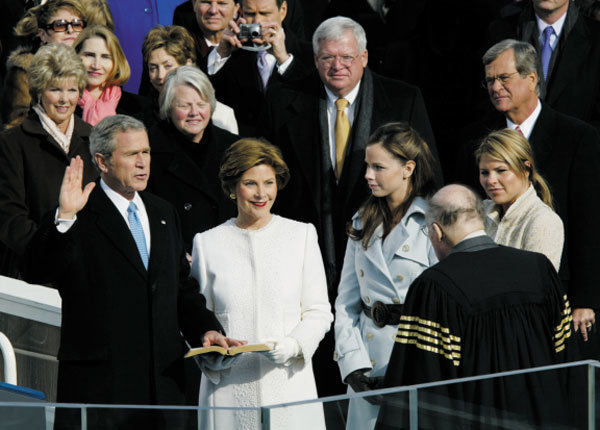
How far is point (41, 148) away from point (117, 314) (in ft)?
5.57

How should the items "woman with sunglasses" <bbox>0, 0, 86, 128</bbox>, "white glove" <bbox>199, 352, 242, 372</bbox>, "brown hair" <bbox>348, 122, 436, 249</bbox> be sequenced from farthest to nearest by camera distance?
"woman with sunglasses" <bbox>0, 0, 86, 128</bbox>, "brown hair" <bbox>348, 122, 436, 249</bbox>, "white glove" <bbox>199, 352, 242, 372</bbox>

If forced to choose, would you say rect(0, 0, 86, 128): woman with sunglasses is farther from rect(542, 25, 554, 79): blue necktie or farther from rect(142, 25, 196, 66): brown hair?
rect(542, 25, 554, 79): blue necktie

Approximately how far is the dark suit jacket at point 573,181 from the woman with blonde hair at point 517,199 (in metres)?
0.50

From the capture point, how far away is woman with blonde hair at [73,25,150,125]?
7.41m

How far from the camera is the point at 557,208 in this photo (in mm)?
6172

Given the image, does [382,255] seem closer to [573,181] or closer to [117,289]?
[117,289]

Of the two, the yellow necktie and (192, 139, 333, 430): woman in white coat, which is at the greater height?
the yellow necktie

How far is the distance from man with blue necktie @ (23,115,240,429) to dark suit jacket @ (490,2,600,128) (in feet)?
9.59

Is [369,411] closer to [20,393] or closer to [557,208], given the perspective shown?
[20,393]

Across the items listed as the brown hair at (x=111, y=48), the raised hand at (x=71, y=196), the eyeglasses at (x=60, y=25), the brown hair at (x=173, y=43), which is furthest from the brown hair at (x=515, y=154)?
Result: the eyeglasses at (x=60, y=25)

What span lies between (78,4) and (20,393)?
4.28 metres

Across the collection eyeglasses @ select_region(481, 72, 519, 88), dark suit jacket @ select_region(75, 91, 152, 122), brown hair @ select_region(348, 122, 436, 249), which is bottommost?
brown hair @ select_region(348, 122, 436, 249)

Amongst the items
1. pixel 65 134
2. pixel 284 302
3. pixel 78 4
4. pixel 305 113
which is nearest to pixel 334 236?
pixel 305 113

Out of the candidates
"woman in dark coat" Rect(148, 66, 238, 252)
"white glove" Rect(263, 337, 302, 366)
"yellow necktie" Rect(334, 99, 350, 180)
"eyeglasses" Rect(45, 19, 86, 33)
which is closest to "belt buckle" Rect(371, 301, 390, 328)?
"white glove" Rect(263, 337, 302, 366)
